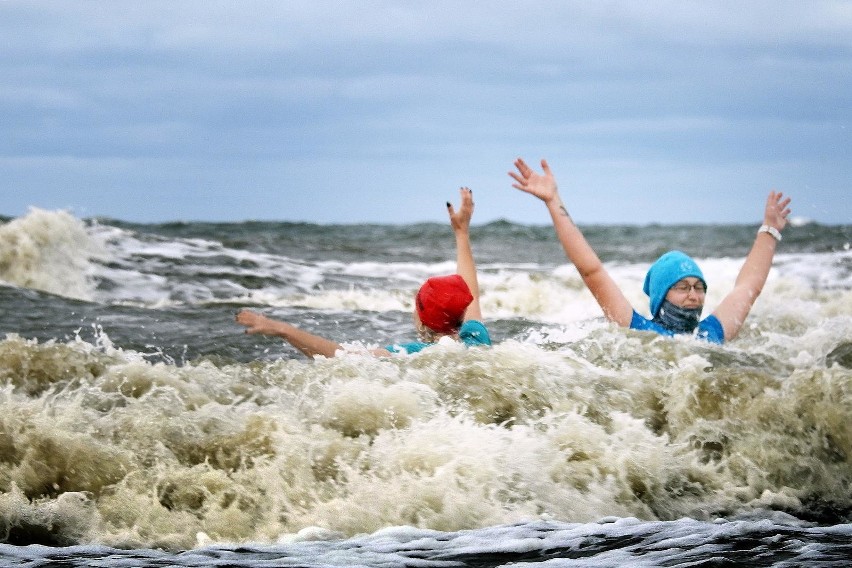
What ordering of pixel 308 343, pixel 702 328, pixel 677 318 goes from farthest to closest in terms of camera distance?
1. pixel 702 328
2. pixel 677 318
3. pixel 308 343

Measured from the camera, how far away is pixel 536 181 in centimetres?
731

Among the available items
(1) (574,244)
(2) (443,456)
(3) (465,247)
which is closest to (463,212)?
(3) (465,247)

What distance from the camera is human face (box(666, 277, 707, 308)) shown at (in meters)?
7.28

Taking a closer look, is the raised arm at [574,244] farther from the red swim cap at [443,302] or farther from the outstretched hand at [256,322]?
the outstretched hand at [256,322]

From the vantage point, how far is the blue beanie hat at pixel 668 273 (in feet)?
23.7

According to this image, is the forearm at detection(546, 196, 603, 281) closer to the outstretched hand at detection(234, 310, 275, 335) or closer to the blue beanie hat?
the blue beanie hat

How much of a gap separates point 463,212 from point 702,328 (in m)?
1.78

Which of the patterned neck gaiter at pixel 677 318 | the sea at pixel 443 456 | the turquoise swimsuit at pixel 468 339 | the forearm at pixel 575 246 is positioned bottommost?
the sea at pixel 443 456

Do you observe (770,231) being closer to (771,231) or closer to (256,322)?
(771,231)

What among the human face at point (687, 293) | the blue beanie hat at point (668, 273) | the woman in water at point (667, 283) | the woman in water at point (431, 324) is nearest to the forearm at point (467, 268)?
the woman in water at point (431, 324)

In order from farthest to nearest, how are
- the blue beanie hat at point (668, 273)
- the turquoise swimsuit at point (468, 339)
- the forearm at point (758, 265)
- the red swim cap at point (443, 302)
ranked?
1. the forearm at point (758, 265)
2. the blue beanie hat at point (668, 273)
3. the turquoise swimsuit at point (468, 339)
4. the red swim cap at point (443, 302)

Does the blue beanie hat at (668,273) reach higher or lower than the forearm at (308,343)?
higher

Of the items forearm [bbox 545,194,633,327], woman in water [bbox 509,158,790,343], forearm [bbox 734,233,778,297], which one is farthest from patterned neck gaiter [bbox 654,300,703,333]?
forearm [bbox 734,233,778,297]

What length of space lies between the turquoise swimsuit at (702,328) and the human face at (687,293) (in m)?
0.22
